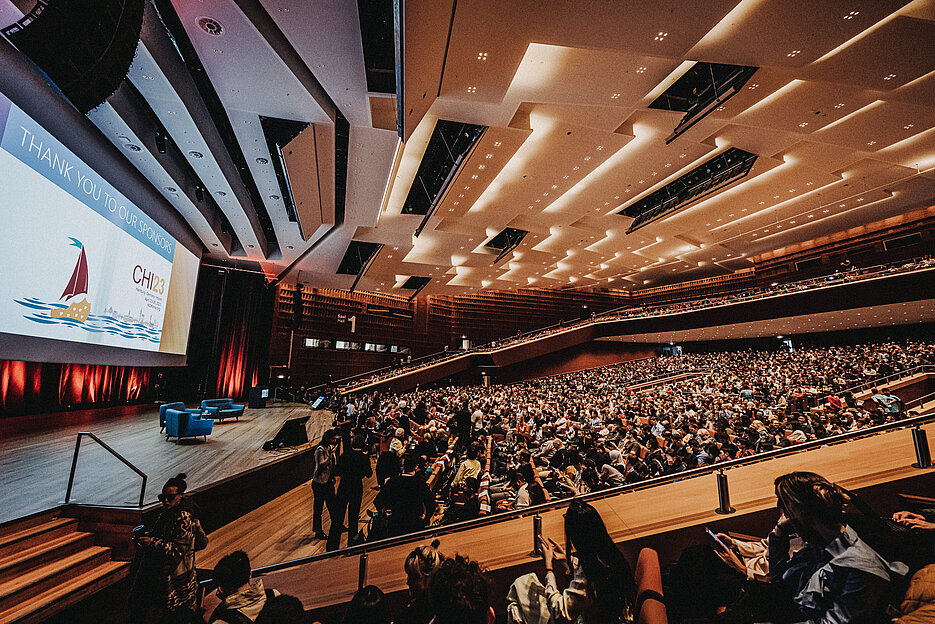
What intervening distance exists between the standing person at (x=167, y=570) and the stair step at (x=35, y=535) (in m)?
1.65

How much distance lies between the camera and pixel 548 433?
6535 mm

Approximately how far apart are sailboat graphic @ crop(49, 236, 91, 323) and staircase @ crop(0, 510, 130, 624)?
3676 millimetres

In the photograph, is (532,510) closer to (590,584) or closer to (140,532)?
(590,584)

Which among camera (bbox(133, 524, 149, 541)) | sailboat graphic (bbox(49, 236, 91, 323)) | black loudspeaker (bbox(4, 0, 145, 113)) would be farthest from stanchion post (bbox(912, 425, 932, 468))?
sailboat graphic (bbox(49, 236, 91, 323))

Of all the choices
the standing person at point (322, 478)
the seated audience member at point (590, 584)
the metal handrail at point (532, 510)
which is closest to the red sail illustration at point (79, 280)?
the standing person at point (322, 478)

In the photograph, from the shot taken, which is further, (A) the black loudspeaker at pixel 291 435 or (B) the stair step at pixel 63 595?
(A) the black loudspeaker at pixel 291 435

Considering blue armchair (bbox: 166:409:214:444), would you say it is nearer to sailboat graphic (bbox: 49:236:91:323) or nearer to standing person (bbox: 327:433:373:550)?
sailboat graphic (bbox: 49:236:91:323)

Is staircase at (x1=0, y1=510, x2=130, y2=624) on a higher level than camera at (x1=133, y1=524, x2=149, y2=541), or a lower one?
lower

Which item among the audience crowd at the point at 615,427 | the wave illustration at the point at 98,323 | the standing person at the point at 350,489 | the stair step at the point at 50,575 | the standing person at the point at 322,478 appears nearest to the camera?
the stair step at the point at 50,575

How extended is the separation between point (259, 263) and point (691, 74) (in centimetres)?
1445

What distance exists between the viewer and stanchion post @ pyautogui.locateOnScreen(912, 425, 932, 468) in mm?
2578

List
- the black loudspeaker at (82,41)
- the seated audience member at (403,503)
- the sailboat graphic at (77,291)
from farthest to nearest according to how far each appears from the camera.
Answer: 1. the sailboat graphic at (77,291)
2. the seated audience member at (403,503)
3. the black loudspeaker at (82,41)

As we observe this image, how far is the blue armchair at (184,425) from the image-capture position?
663 centimetres

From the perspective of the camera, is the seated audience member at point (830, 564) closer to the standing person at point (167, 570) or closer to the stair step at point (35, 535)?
the standing person at point (167, 570)
